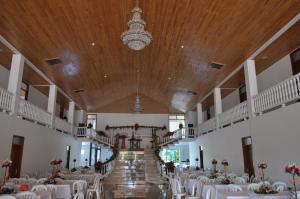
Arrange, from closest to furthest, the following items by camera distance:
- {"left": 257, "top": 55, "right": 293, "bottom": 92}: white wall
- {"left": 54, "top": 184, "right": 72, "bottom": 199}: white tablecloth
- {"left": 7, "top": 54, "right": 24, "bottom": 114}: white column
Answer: {"left": 54, "top": 184, "right": 72, "bottom": 199}: white tablecloth < {"left": 7, "top": 54, "right": 24, "bottom": 114}: white column < {"left": 257, "top": 55, "right": 293, "bottom": 92}: white wall

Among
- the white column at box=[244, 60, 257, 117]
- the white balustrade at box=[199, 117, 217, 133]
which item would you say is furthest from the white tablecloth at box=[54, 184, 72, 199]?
the white balustrade at box=[199, 117, 217, 133]

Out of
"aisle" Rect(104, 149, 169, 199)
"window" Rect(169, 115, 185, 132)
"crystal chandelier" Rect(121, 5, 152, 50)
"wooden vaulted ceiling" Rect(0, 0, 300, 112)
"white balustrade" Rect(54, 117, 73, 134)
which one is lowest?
"aisle" Rect(104, 149, 169, 199)

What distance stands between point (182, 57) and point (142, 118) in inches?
426

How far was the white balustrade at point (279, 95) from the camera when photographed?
6.30m

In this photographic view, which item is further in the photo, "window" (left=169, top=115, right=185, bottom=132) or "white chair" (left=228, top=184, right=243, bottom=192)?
"window" (left=169, top=115, right=185, bottom=132)

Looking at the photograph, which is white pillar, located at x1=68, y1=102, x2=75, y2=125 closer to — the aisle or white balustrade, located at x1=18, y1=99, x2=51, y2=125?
white balustrade, located at x1=18, y1=99, x2=51, y2=125

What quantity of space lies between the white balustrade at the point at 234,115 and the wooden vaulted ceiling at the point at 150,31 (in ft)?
4.91

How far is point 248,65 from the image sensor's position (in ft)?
27.7

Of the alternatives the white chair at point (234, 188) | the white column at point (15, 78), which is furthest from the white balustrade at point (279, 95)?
the white column at point (15, 78)

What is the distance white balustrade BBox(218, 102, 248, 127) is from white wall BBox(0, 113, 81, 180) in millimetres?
7710

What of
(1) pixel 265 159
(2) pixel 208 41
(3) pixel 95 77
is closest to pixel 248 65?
(2) pixel 208 41

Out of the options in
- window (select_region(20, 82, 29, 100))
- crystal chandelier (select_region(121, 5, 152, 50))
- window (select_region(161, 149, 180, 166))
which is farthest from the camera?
window (select_region(161, 149, 180, 166))

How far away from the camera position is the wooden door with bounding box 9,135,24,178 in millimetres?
8109

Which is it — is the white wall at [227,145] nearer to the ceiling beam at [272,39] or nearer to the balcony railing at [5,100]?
the ceiling beam at [272,39]
